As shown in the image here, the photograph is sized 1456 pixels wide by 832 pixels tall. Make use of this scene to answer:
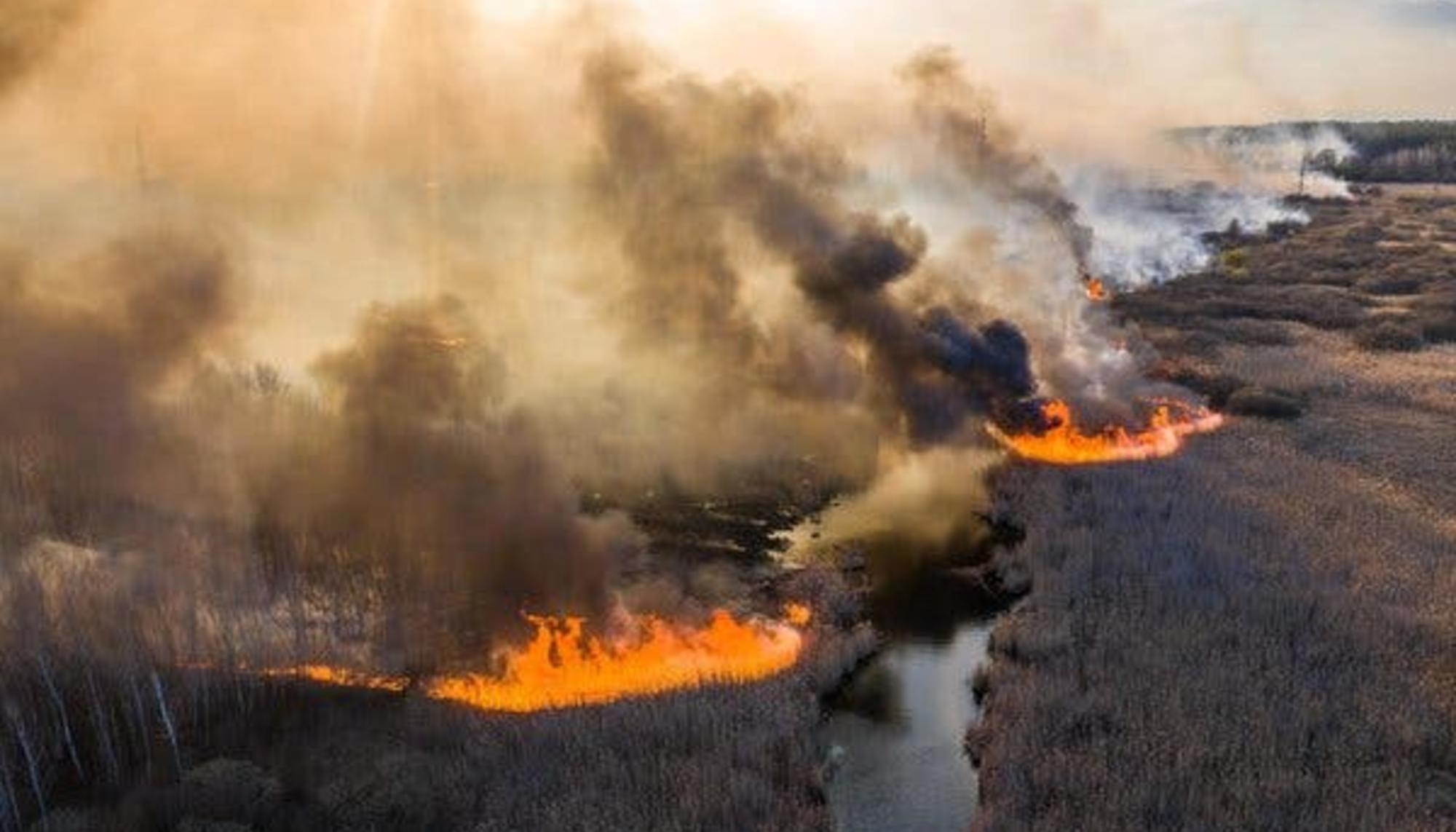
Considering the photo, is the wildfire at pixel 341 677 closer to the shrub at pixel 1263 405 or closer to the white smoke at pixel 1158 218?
the shrub at pixel 1263 405

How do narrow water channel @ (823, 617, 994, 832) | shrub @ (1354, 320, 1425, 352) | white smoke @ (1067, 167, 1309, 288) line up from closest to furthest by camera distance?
narrow water channel @ (823, 617, 994, 832) < shrub @ (1354, 320, 1425, 352) < white smoke @ (1067, 167, 1309, 288)

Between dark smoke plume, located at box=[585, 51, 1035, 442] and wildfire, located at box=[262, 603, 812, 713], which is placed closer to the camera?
wildfire, located at box=[262, 603, 812, 713]

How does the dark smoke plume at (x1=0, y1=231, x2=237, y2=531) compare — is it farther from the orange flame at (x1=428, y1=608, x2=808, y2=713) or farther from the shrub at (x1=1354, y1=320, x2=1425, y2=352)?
→ the shrub at (x1=1354, y1=320, x2=1425, y2=352)

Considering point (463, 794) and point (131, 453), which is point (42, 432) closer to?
point (131, 453)

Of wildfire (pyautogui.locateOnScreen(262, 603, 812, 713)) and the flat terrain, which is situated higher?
wildfire (pyautogui.locateOnScreen(262, 603, 812, 713))

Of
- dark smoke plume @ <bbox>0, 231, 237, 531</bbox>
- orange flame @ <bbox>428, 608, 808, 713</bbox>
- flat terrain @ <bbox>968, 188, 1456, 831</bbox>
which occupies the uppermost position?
dark smoke plume @ <bbox>0, 231, 237, 531</bbox>

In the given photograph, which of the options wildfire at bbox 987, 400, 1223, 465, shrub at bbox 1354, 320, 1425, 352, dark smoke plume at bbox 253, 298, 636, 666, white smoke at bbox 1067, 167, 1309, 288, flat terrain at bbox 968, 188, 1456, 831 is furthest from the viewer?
white smoke at bbox 1067, 167, 1309, 288

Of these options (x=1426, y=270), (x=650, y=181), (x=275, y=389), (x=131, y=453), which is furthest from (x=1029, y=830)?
(x=1426, y=270)

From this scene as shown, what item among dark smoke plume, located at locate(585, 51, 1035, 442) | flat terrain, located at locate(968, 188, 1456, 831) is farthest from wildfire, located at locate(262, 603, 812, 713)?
dark smoke plume, located at locate(585, 51, 1035, 442)
